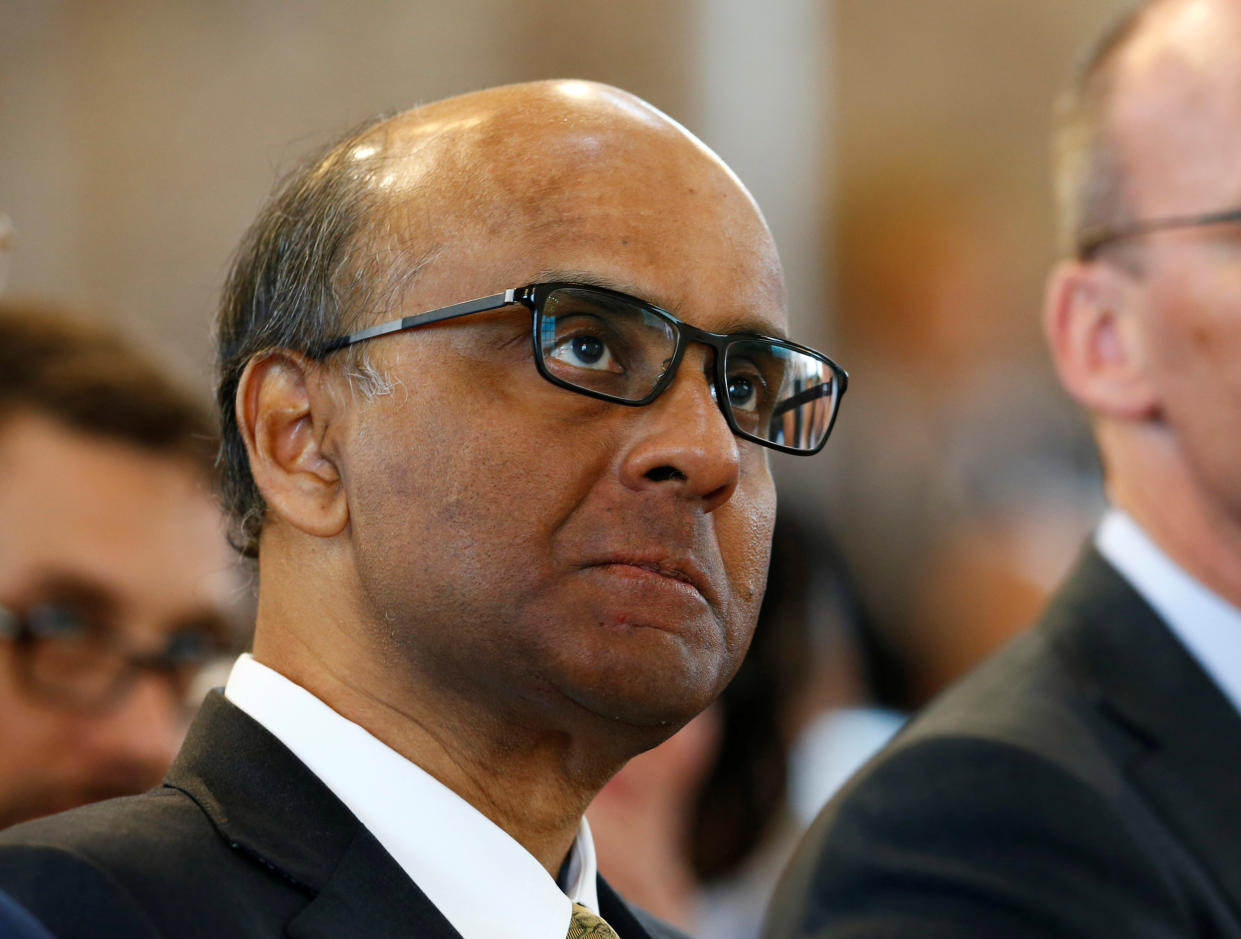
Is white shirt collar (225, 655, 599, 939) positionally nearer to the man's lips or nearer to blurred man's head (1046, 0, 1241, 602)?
the man's lips

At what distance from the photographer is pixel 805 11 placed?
30.2 feet

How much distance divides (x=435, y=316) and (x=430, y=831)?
2.05 feet

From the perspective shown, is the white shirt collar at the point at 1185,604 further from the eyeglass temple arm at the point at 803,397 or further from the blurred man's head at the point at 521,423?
the blurred man's head at the point at 521,423

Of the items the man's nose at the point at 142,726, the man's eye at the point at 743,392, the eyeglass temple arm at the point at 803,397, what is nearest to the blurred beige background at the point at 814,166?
the man's nose at the point at 142,726

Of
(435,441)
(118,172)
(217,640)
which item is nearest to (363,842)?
(435,441)

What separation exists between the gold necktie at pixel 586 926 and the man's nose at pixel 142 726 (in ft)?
4.79

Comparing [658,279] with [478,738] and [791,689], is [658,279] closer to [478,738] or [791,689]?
[478,738]

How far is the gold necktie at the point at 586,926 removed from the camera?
1.88m

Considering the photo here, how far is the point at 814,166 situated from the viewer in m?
9.23

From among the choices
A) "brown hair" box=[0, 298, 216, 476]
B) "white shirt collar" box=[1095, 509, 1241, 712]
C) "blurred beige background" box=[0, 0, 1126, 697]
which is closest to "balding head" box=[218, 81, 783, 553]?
"white shirt collar" box=[1095, 509, 1241, 712]

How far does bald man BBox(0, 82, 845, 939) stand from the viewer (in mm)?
1807

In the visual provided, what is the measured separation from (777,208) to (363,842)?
762cm

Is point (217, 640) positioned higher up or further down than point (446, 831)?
further down

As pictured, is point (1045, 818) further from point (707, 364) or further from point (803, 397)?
point (707, 364)
